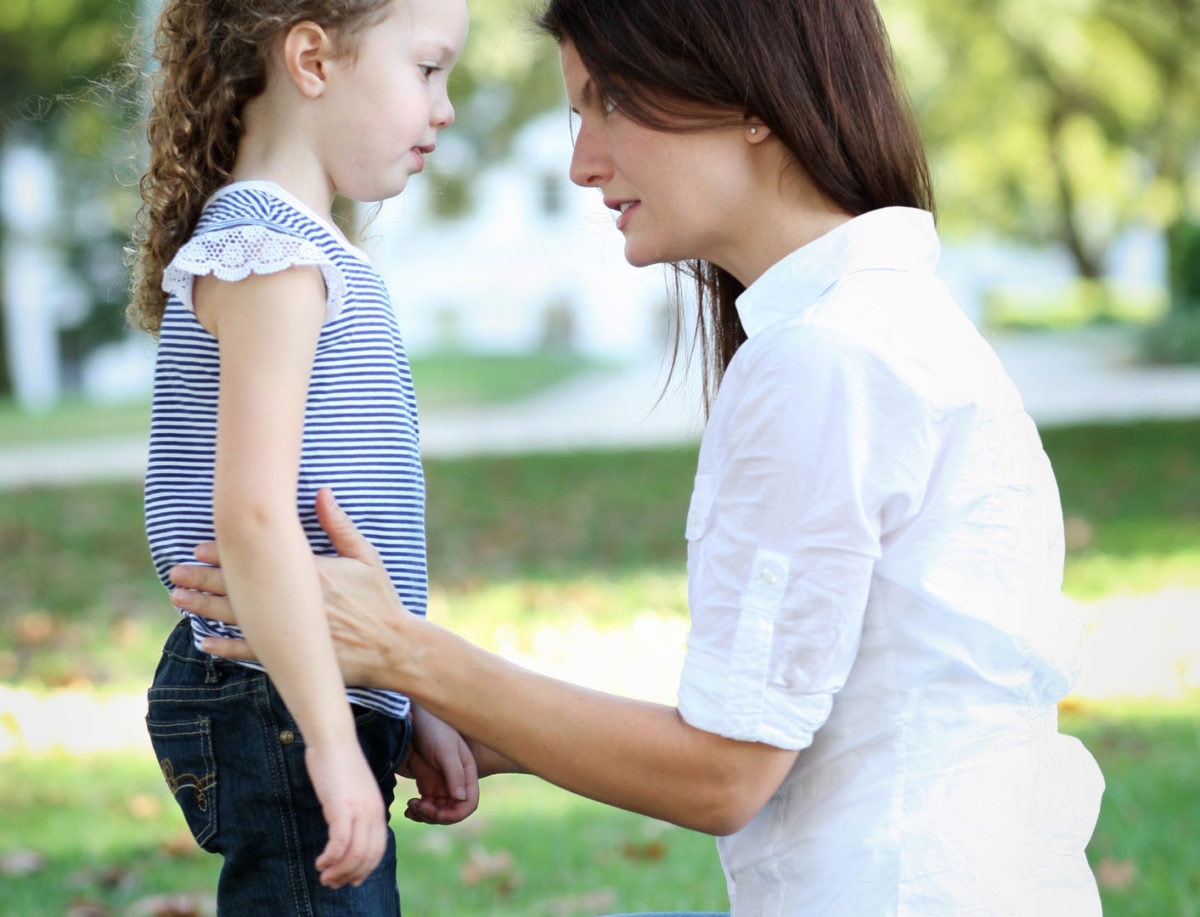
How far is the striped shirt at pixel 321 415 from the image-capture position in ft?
5.93

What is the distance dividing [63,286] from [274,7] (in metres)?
26.3

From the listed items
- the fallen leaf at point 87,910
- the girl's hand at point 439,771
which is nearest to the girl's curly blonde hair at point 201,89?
the girl's hand at point 439,771

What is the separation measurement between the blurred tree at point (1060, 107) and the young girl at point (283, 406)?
18.1 ft

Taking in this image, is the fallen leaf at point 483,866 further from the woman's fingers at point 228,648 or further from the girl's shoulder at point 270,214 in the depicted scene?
the girl's shoulder at point 270,214

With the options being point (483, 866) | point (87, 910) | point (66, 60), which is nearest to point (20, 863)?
point (87, 910)

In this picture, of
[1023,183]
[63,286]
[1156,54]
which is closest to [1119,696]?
[1156,54]

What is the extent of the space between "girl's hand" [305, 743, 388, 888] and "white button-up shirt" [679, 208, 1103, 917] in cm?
38

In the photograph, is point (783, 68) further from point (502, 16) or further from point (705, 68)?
point (502, 16)

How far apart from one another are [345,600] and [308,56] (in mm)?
691

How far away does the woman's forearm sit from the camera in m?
1.68

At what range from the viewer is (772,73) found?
1.82 m

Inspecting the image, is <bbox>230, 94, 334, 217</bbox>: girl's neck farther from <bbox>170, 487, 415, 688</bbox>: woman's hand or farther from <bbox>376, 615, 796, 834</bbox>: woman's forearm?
<bbox>376, 615, 796, 834</bbox>: woman's forearm

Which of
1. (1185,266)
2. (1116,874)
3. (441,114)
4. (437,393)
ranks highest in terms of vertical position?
(441,114)

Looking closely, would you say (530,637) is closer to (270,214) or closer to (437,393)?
(270,214)
